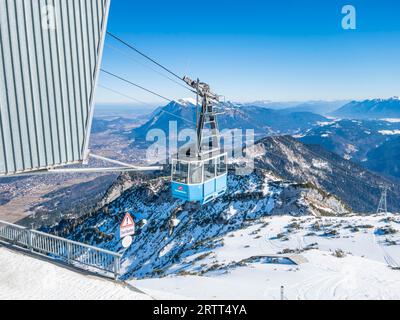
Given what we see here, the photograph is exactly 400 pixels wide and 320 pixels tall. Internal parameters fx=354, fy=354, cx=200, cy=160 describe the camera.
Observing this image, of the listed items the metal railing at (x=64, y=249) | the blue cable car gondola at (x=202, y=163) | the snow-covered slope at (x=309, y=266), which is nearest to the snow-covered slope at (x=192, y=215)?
the snow-covered slope at (x=309, y=266)

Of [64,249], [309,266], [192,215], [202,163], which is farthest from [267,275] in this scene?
[192,215]

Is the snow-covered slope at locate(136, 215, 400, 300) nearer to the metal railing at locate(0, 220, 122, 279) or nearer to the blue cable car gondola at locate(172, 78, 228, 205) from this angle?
the metal railing at locate(0, 220, 122, 279)

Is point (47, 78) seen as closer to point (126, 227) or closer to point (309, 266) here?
point (126, 227)

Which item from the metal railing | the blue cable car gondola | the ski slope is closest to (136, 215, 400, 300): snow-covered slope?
the ski slope
